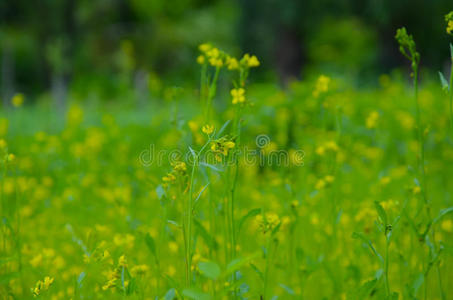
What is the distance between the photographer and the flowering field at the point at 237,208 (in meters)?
1.27

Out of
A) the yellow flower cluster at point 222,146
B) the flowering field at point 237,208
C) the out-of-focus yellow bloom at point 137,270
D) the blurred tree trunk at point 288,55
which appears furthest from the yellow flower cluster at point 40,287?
the blurred tree trunk at point 288,55

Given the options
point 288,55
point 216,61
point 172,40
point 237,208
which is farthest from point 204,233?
point 172,40

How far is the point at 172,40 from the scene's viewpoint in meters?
17.5

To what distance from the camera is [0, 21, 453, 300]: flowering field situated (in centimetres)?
127

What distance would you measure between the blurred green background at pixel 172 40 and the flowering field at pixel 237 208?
2.86m

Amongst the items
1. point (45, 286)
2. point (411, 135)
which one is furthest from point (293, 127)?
point (45, 286)

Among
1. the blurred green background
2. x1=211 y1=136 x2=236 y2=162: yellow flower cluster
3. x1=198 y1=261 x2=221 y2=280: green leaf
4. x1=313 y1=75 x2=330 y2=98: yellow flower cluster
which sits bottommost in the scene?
x1=198 y1=261 x2=221 y2=280: green leaf

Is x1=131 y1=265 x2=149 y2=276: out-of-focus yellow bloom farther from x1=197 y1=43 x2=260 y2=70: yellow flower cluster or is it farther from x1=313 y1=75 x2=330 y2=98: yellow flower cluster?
x1=313 y1=75 x2=330 y2=98: yellow flower cluster

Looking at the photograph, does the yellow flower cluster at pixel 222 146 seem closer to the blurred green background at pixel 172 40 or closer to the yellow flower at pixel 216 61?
the yellow flower at pixel 216 61

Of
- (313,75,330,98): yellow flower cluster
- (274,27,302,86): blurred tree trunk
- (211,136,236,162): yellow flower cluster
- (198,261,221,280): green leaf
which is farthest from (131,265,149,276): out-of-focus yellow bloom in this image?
(274,27,302,86): blurred tree trunk

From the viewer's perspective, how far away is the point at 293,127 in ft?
14.4

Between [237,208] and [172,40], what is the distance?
632 inches

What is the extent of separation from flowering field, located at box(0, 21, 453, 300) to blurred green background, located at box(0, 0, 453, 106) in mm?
2858

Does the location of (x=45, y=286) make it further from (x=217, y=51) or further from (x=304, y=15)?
(x=304, y=15)
